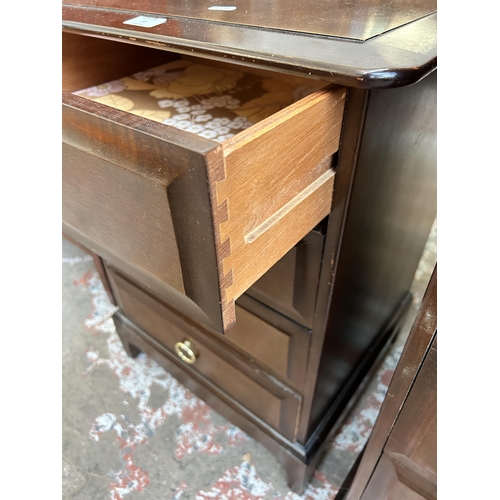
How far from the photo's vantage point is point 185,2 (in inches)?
23.9

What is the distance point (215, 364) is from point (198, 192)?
0.61m

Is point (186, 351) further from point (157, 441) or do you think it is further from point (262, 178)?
point (262, 178)

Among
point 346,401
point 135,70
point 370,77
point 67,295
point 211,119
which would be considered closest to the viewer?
point 370,77

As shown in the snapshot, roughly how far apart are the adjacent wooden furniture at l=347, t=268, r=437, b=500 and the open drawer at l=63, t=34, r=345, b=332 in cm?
16

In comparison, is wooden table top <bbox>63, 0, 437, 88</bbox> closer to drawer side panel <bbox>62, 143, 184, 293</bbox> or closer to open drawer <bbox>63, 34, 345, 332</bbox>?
open drawer <bbox>63, 34, 345, 332</bbox>

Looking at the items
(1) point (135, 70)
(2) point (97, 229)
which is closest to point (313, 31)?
(2) point (97, 229)

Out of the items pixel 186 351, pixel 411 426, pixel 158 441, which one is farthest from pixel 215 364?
pixel 411 426

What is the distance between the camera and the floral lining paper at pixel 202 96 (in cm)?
58

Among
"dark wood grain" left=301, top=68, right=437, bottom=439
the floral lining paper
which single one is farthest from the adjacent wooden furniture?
the floral lining paper

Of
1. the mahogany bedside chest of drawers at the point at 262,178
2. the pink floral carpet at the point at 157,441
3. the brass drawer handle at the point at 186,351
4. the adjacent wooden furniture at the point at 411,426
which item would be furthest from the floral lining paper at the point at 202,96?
the pink floral carpet at the point at 157,441

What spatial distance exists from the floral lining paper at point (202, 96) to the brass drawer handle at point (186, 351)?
47cm

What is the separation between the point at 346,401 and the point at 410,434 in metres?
0.45

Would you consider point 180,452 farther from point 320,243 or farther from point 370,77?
point 370,77

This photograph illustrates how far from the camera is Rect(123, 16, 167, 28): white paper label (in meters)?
0.49
